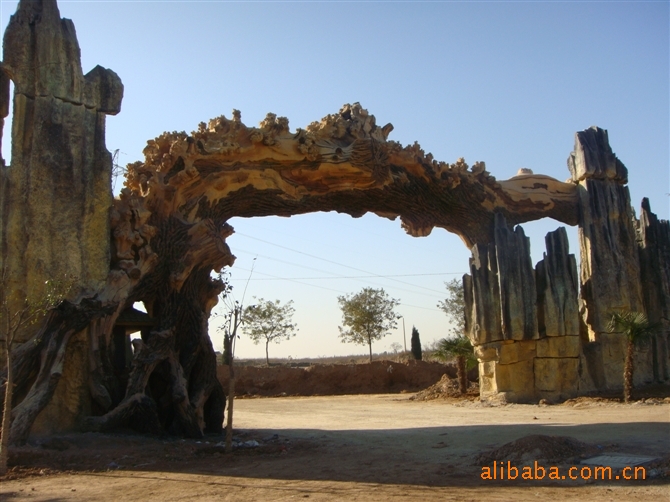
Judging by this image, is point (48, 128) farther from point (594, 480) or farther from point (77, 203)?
point (594, 480)

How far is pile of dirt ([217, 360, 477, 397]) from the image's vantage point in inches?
1172

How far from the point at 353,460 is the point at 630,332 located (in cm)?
1077

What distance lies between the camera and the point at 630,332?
18.0 metres

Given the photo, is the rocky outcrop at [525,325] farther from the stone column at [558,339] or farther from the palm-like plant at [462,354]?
the palm-like plant at [462,354]

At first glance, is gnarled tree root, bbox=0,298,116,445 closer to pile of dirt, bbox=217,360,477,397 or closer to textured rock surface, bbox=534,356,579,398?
textured rock surface, bbox=534,356,579,398

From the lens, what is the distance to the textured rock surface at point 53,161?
38.9ft

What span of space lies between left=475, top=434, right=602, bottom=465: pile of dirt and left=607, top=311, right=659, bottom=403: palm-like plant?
9247 millimetres

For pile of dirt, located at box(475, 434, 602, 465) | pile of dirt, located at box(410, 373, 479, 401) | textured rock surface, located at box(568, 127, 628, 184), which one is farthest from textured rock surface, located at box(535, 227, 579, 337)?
pile of dirt, located at box(475, 434, 602, 465)

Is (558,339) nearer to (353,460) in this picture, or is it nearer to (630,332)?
(630,332)

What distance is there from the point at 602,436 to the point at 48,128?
1034cm

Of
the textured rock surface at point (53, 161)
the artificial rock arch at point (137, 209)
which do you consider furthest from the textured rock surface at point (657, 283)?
the textured rock surface at point (53, 161)

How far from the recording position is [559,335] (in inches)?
747

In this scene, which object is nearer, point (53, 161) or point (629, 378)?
point (53, 161)

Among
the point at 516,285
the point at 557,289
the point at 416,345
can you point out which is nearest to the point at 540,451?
the point at 516,285
